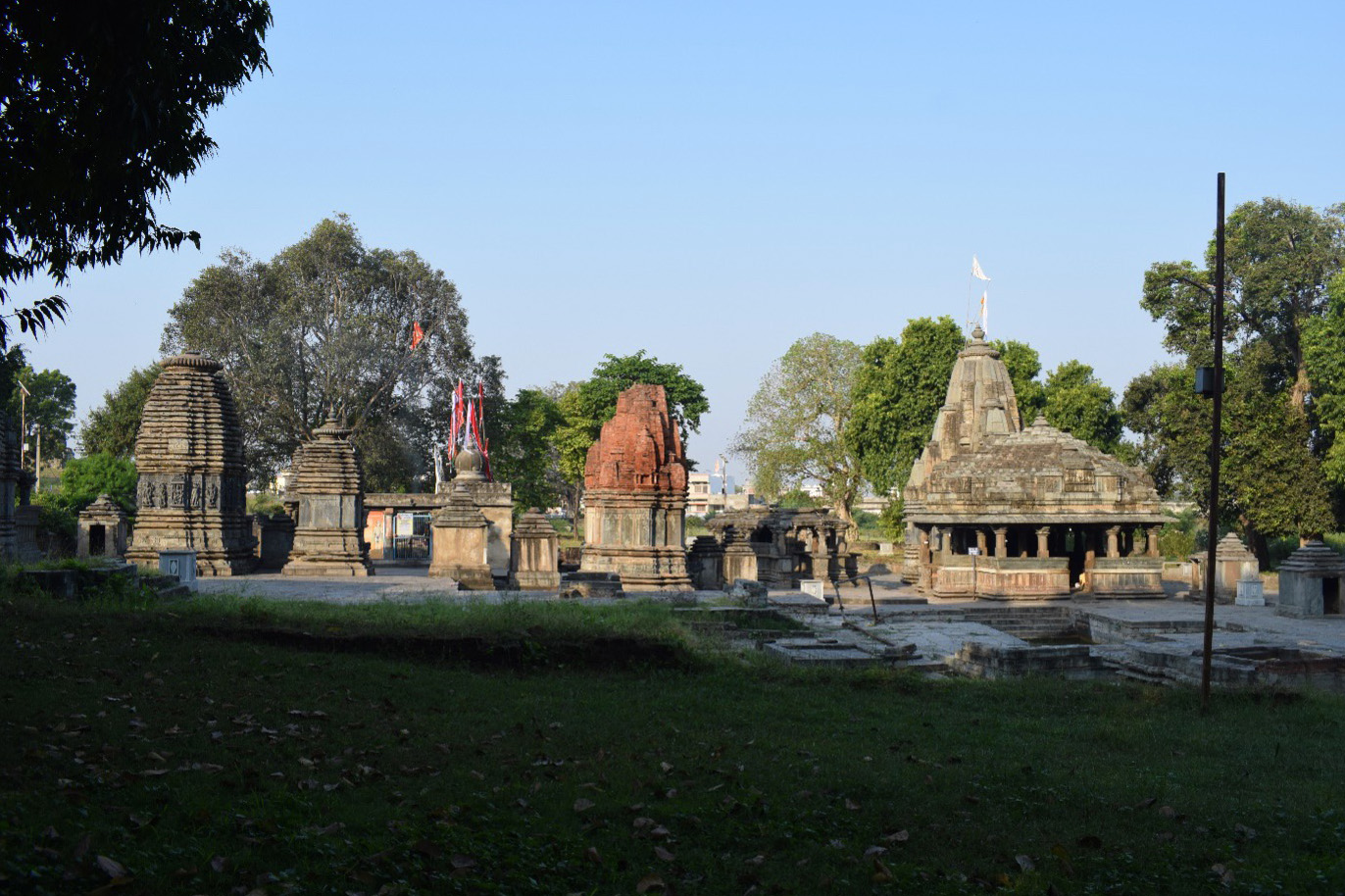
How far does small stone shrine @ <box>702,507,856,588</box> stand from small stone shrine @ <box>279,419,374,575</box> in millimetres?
9658

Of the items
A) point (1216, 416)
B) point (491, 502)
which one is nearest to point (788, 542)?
point (491, 502)

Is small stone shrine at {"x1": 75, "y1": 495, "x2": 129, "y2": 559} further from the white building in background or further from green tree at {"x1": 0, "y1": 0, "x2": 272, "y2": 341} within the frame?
the white building in background

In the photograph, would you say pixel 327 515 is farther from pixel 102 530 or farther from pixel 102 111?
pixel 102 111

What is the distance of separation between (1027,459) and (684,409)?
115ft

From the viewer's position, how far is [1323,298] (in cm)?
4300

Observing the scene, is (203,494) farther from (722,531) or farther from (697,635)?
(697,635)

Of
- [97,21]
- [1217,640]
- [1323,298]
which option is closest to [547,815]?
[97,21]

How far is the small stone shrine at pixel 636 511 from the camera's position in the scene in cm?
2775

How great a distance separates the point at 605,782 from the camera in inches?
298

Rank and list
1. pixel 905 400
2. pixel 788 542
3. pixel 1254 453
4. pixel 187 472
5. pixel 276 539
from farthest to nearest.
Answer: pixel 905 400 → pixel 1254 453 → pixel 788 542 → pixel 276 539 → pixel 187 472

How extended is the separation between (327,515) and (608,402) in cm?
3432

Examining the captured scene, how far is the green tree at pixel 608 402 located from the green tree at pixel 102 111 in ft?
177

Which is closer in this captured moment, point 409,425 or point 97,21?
point 97,21

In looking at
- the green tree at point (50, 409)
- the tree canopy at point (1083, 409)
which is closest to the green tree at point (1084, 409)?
the tree canopy at point (1083, 409)
